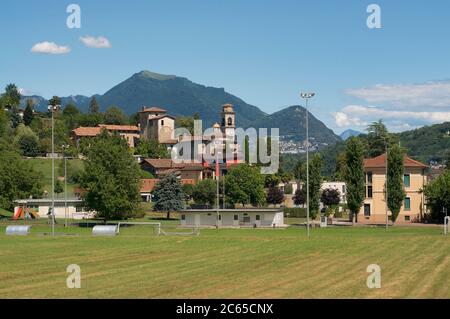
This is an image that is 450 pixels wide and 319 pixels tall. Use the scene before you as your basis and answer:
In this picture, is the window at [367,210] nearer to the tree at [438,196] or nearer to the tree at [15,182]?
the tree at [438,196]

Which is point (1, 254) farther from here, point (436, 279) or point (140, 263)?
point (436, 279)

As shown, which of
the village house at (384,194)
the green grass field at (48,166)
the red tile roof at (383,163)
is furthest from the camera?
the green grass field at (48,166)

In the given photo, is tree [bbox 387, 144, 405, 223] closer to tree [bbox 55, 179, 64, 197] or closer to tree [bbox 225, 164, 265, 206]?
tree [bbox 225, 164, 265, 206]

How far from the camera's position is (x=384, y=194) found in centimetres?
8738

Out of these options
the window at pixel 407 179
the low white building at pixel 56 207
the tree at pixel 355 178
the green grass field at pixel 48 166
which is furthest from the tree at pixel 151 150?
the tree at pixel 355 178

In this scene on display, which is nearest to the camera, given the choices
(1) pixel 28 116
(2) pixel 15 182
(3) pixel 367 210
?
(3) pixel 367 210

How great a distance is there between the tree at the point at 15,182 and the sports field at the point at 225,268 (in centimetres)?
4358

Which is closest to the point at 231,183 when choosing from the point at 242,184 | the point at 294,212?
the point at 242,184

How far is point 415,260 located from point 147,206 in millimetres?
90972

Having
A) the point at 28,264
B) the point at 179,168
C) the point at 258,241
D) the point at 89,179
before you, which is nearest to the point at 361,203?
the point at 89,179

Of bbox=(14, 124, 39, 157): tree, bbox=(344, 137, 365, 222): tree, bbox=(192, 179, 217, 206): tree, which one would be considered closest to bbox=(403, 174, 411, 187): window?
bbox=(344, 137, 365, 222): tree

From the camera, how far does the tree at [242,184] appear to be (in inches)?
4392

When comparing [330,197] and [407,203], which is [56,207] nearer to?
[407,203]

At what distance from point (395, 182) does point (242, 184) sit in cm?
3408
